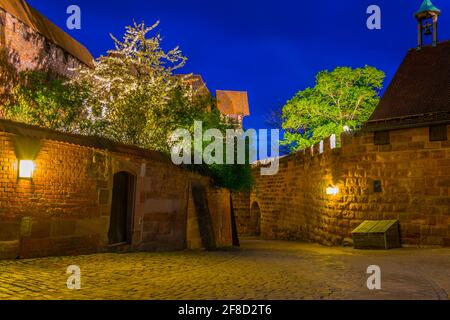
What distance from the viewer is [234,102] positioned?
5941 cm

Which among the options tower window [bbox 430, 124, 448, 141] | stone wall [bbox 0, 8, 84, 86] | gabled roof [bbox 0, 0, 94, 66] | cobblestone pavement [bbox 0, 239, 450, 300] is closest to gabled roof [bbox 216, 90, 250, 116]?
gabled roof [bbox 0, 0, 94, 66]

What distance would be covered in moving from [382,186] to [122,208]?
8160 mm

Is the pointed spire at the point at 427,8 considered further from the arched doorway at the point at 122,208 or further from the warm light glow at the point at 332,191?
the arched doorway at the point at 122,208

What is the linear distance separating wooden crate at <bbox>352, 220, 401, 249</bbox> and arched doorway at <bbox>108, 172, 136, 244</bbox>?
7.00m

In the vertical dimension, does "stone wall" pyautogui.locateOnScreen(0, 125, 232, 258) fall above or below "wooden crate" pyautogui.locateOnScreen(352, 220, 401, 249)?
above

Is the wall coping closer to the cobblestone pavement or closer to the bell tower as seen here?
the cobblestone pavement

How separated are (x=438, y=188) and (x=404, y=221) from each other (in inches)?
56.3

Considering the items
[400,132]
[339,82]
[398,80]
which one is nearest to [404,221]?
[400,132]

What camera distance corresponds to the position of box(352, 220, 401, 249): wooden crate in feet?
46.1

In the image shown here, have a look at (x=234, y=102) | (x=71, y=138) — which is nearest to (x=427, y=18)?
(x=71, y=138)

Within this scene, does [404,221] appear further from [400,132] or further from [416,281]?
[416,281]

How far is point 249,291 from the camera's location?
6.33 metres

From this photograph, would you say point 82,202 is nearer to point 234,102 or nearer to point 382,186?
point 382,186
